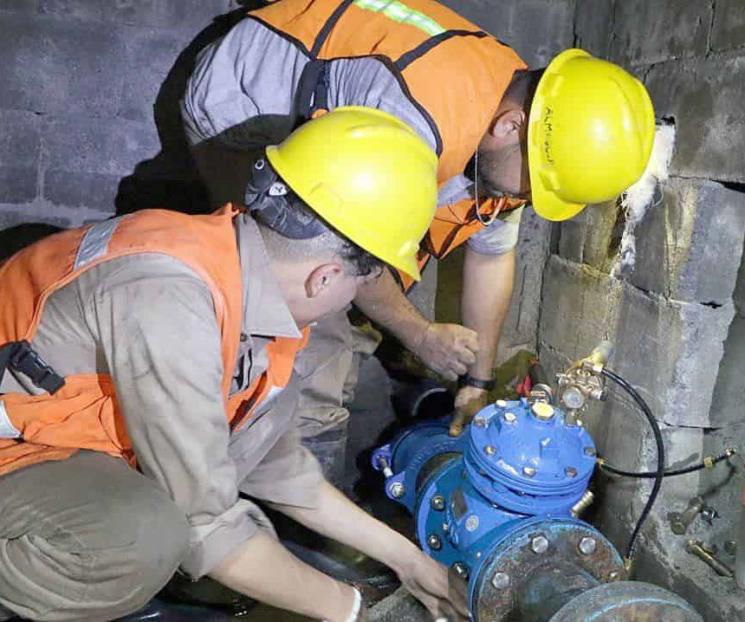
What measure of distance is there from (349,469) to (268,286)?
1898 millimetres

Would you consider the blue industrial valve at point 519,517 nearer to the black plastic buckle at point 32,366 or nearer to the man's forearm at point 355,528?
the man's forearm at point 355,528

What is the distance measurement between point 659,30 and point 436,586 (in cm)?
186

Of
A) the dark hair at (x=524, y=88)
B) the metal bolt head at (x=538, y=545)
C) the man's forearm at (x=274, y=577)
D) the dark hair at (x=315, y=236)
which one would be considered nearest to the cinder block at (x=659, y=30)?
the dark hair at (x=524, y=88)

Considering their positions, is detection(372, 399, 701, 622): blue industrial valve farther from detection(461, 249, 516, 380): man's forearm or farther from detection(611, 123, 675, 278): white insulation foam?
detection(611, 123, 675, 278): white insulation foam

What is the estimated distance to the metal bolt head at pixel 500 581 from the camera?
1965 mm

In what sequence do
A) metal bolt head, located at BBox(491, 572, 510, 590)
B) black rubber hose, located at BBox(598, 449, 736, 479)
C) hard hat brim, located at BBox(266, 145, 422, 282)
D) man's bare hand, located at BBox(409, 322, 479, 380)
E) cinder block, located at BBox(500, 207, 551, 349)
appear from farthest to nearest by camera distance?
1. cinder block, located at BBox(500, 207, 551, 349)
2. man's bare hand, located at BBox(409, 322, 479, 380)
3. black rubber hose, located at BBox(598, 449, 736, 479)
4. metal bolt head, located at BBox(491, 572, 510, 590)
5. hard hat brim, located at BBox(266, 145, 422, 282)

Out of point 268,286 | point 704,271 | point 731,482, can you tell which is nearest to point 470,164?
point 704,271

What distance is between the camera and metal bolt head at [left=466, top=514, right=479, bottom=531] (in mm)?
2170

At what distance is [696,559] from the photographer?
8.07 ft

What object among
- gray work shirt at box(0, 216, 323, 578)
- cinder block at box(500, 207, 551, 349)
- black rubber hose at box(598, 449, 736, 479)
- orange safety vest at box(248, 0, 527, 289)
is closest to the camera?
gray work shirt at box(0, 216, 323, 578)

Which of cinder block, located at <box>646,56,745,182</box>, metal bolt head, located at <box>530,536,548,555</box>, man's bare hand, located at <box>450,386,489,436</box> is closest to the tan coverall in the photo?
metal bolt head, located at <box>530,536,548,555</box>

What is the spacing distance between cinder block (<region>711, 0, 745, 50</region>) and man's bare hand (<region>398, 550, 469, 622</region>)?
5.35ft

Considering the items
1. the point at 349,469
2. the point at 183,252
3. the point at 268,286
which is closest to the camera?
the point at 183,252

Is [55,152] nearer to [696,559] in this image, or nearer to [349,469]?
[349,469]
